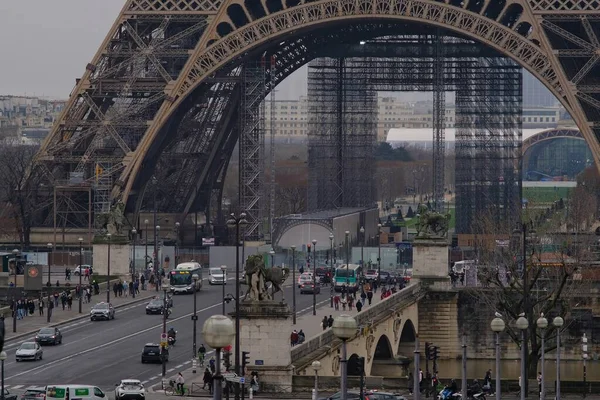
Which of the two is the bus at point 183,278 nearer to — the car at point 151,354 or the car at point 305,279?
the car at point 305,279

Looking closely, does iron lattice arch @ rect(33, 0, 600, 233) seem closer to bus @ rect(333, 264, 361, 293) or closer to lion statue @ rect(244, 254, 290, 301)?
bus @ rect(333, 264, 361, 293)

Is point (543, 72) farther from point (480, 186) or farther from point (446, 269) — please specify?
point (480, 186)

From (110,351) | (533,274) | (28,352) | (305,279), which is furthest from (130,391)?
(305,279)

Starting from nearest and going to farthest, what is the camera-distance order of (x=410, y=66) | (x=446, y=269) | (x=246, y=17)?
(x=446, y=269), (x=246, y=17), (x=410, y=66)

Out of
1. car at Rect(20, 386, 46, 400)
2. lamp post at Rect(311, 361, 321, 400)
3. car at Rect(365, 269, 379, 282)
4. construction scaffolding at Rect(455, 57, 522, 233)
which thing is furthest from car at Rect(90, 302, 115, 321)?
construction scaffolding at Rect(455, 57, 522, 233)

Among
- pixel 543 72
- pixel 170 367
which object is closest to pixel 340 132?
pixel 543 72

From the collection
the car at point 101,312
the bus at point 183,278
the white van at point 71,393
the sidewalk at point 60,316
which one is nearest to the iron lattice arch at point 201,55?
the bus at point 183,278

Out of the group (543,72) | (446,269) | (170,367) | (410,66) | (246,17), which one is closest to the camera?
(170,367)
